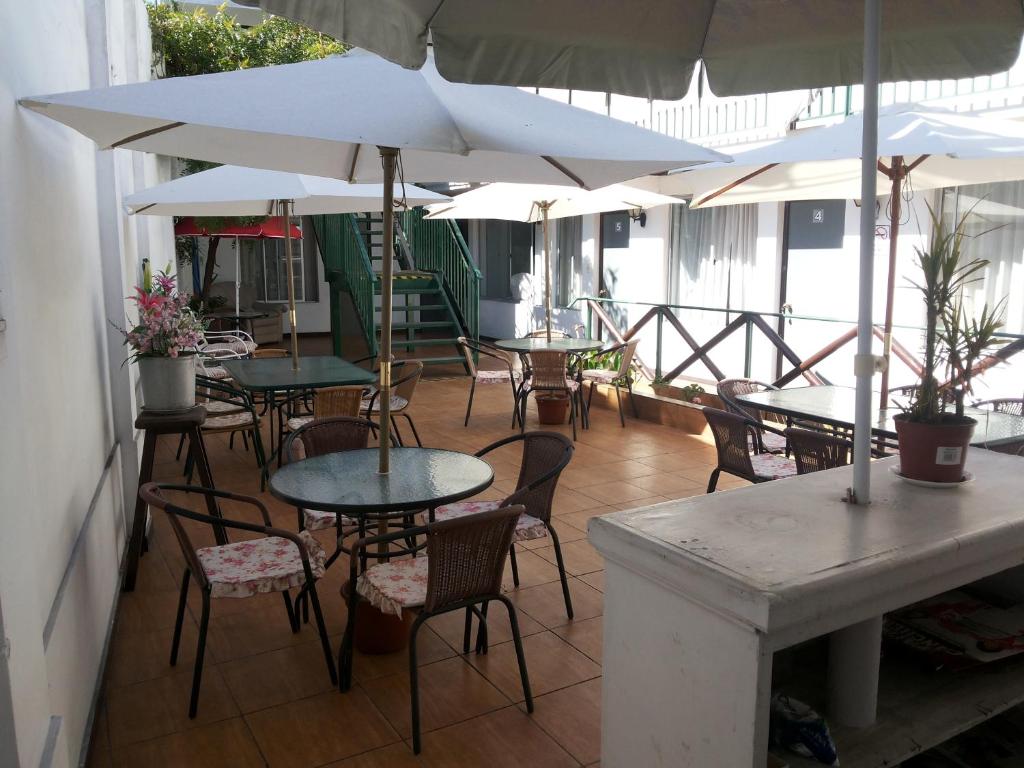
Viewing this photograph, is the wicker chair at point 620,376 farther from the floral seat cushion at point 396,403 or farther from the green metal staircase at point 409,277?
the green metal staircase at point 409,277

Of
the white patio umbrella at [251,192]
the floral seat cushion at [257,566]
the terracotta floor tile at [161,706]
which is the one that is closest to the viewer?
the terracotta floor tile at [161,706]

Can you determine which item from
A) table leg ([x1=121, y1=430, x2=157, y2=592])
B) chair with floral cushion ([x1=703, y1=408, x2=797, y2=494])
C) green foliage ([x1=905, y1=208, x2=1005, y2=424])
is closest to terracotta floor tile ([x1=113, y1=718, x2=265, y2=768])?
table leg ([x1=121, y1=430, x2=157, y2=592])

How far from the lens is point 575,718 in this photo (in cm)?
302

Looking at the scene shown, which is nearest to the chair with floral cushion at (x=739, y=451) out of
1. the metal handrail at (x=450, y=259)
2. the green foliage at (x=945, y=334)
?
the green foliage at (x=945, y=334)

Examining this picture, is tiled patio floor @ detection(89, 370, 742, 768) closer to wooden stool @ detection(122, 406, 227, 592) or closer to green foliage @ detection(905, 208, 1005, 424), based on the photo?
wooden stool @ detection(122, 406, 227, 592)

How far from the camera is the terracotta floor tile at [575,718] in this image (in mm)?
2842

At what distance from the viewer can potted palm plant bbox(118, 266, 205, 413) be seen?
417 centimetres

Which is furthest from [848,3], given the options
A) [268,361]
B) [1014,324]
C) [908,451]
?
[1014,324]

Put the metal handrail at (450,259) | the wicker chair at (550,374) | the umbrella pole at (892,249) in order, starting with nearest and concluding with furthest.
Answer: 1. the umbrella pole at (892,249)
2. the wicker chair at (550,374)
3. the metal handrail at (450,259)

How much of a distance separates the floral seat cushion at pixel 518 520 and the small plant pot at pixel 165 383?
1.52 metres

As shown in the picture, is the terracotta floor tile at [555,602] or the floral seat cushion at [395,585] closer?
the floral seat cushion at [395,585]

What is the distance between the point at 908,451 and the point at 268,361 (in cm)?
592

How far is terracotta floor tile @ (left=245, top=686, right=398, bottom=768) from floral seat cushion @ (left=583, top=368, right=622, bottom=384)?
17.6ft

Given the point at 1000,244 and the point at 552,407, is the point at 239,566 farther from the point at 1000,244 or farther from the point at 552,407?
the point at 1000,244
